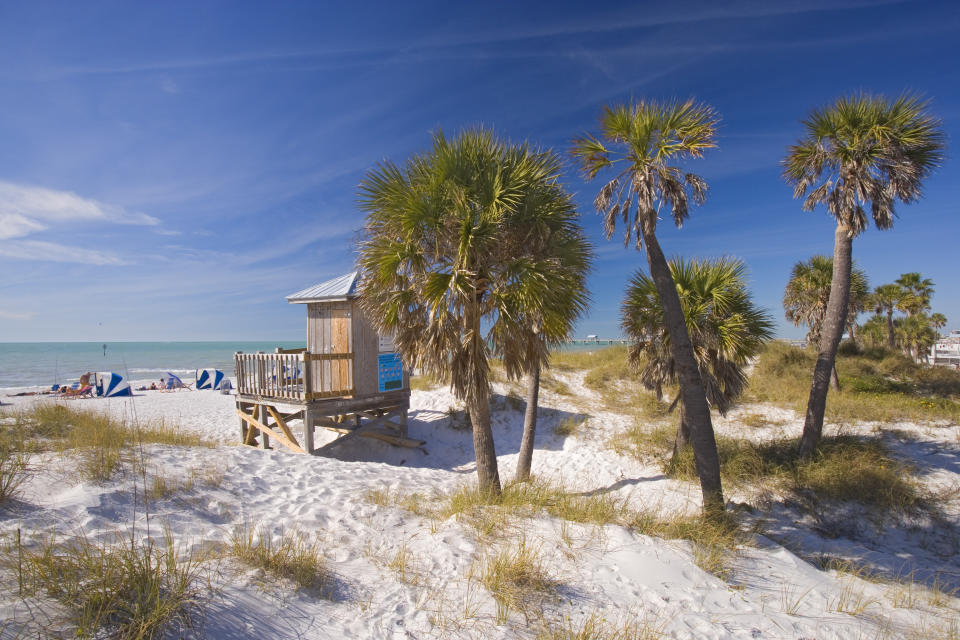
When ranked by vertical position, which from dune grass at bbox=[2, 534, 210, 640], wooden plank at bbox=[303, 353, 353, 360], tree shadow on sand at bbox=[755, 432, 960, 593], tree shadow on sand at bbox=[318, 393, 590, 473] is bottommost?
tree shadow on sand at bbox=[755, 432, 960, 593]

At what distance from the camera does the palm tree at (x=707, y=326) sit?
327 inches

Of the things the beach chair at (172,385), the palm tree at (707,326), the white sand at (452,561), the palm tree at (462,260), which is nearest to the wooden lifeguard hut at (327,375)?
the white sand at (452,561)

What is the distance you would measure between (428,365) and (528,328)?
1736 millimetres

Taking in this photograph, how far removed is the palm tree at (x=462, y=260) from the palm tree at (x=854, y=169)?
21.6 feet

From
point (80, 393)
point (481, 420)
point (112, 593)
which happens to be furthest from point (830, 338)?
point (80, 393)

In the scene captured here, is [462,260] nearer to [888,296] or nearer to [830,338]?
[830,338]

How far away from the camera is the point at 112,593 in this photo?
261cm

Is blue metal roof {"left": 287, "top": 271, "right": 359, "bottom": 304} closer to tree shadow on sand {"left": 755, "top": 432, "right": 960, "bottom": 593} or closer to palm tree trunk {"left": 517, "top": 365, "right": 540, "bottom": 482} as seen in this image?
palm tree trunk {"left": 517, "top": 365, "right": 540, "bottom": 482}

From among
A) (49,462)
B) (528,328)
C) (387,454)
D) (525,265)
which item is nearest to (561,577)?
(528,328)

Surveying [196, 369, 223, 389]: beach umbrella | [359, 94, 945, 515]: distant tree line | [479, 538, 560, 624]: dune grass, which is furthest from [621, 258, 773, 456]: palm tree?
[196, 369, 223, 389]: beach umbrella

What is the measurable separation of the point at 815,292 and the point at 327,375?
65.2 feet

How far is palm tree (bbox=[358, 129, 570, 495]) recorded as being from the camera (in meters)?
6.34

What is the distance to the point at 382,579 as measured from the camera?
3795 millimetres

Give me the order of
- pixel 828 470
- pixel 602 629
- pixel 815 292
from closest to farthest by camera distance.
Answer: pixel 602 629
pixel 828 470
pixel 815 292
